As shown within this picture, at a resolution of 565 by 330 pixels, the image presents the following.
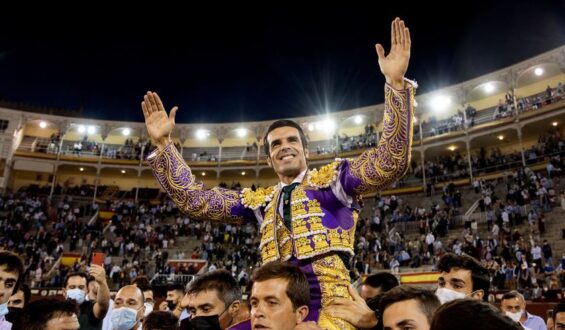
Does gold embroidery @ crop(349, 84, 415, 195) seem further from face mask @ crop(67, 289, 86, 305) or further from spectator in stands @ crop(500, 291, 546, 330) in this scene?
face mask @ crop(67, 289, 86, 305)

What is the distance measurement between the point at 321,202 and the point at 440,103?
2946cm

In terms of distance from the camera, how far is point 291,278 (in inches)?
81.1

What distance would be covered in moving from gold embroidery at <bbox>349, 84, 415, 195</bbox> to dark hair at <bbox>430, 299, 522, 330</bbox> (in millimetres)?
843

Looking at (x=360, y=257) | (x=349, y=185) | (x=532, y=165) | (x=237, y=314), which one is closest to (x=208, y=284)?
(x=237, y=314)

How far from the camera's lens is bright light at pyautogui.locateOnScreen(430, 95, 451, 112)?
2922cm

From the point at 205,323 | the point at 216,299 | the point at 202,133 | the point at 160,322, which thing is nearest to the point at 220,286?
the point at 216,299

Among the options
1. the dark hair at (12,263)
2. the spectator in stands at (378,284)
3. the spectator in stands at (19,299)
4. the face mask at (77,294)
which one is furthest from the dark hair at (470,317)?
the face mask at (77,294)

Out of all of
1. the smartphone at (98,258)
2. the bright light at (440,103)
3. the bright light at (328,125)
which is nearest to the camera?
the smartphone at (98,258)

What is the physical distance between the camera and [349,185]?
2.35 m

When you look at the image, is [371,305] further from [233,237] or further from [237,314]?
[233,237]

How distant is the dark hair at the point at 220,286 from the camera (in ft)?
9.50

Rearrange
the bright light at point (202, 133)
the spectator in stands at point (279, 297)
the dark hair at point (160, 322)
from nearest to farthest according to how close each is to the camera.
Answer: the spectator in stands at point (279, 297)
the dark hair at point (160, 322)
the bright light at point (202, 133)

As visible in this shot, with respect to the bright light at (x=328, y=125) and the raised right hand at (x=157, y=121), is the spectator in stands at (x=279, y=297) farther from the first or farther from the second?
the bright light at (x=328, y=125)

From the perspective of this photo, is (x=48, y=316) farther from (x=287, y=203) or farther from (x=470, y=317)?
(x=470, y=317)
